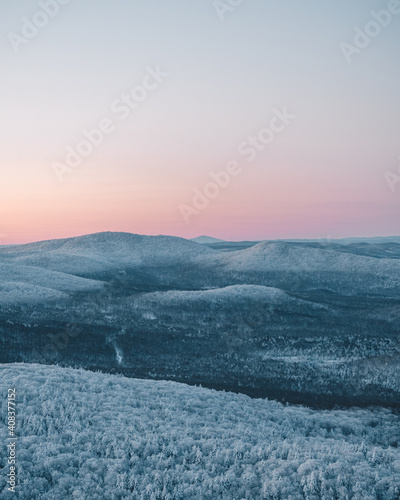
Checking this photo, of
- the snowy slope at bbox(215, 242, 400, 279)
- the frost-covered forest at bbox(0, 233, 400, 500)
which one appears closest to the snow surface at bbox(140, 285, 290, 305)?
the frost-covered forest at bbox(0, 233, 400, 500)

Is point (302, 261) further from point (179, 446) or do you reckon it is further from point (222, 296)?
point (179, 446)

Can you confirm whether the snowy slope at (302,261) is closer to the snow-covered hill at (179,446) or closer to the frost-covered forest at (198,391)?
the frost-covered forest at (198,391)

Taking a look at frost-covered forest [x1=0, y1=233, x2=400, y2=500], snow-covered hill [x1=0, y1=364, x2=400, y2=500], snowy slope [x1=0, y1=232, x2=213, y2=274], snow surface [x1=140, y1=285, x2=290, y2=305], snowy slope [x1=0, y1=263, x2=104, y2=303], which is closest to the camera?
snow-covered hill [x1=0, y1=364, x2=400, y2=500]

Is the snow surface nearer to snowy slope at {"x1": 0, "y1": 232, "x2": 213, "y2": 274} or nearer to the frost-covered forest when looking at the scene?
the frost-covered forest

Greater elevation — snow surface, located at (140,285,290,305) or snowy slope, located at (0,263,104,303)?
snowy slope, located at (0,263,104,303)

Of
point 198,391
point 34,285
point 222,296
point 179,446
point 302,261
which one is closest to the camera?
point 179,446

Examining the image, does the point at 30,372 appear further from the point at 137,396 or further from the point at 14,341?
the point at 14,341

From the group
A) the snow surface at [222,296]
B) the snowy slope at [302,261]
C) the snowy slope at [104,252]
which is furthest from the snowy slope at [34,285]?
the snowy slope at [302,261]

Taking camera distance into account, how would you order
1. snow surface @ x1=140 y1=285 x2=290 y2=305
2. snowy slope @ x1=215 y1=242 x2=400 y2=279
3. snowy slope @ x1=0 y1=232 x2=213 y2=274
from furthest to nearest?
snowy slope @ x1=0 y1=232 x2=213 y2=274
snowy slope @ x1=215 y1=242 x2=400 y2=279
snow surface @ x1=140 y1=285 x2=290 y2=305

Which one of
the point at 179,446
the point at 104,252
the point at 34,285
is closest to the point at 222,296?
the point at 34,285
